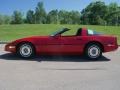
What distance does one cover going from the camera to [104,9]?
99.0 m

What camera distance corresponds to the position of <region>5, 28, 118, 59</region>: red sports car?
10.4m

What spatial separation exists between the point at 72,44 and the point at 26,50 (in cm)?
168

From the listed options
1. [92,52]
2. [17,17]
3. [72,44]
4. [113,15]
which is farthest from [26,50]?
[17,17]

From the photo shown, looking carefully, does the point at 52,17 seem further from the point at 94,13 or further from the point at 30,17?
the point at 94,13

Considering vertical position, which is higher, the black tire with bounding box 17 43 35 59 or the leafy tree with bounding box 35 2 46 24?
the leafy tree with bounding box 35 2 46 24

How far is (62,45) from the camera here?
1043 cm

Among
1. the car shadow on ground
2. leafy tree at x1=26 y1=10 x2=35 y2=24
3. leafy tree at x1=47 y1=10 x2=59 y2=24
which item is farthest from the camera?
leafy tree at x1=26 y1=10 x2=35 y2=24

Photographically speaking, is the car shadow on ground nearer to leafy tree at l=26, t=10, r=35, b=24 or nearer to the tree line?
the tree line
